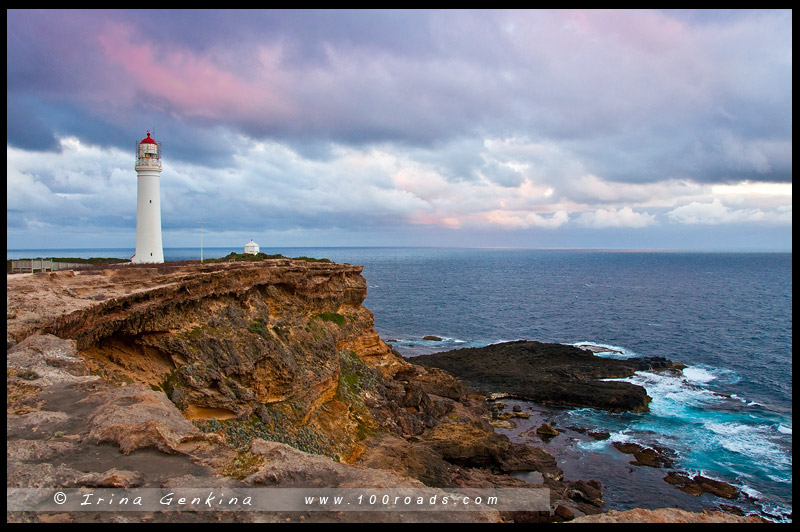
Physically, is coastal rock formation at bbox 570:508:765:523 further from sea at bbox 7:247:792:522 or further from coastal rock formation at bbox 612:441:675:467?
coastal rock formation at bbox 612:441:675:467

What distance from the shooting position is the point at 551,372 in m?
53.5

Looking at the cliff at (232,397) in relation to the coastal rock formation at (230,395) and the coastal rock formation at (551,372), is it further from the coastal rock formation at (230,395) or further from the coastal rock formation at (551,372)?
the coastal rock formation at (551,372)

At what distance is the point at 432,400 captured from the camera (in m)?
41.2

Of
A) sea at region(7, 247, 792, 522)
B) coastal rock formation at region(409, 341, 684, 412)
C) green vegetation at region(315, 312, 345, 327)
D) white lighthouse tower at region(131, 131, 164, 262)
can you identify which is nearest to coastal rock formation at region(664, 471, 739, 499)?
sea at region(7, 247, 792, 522)

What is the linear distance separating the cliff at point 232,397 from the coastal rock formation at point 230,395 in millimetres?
64

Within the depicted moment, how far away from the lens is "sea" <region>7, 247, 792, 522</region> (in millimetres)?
33250

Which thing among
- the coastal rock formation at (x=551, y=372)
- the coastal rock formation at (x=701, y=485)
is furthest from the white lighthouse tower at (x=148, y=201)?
the coastal rock formation at (x=701, y=485)

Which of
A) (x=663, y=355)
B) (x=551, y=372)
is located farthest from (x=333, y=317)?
(x=663, y=355)

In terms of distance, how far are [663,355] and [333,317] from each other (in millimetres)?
48642

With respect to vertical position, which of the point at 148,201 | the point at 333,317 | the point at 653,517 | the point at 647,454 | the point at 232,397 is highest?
the point at 148,201

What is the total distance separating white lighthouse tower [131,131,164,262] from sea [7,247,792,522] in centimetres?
3461

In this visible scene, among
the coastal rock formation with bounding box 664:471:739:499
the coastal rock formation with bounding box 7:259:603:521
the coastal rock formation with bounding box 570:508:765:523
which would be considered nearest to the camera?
the coastal rock formation with bounding box 570:508:765:523

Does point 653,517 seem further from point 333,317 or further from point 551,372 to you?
point 551,372

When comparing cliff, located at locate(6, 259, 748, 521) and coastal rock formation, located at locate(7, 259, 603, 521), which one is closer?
cliff, located at locate(6, 259, 748, 521)
